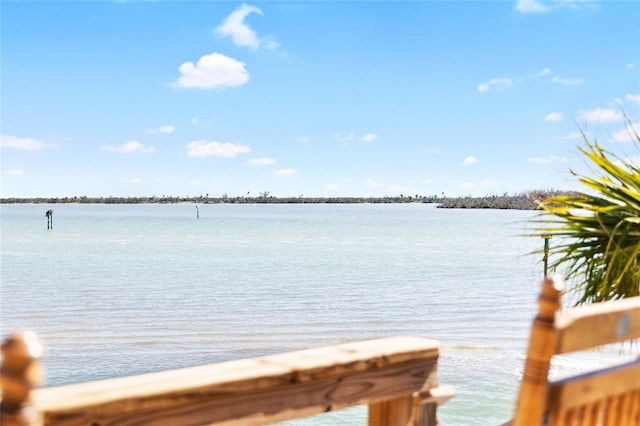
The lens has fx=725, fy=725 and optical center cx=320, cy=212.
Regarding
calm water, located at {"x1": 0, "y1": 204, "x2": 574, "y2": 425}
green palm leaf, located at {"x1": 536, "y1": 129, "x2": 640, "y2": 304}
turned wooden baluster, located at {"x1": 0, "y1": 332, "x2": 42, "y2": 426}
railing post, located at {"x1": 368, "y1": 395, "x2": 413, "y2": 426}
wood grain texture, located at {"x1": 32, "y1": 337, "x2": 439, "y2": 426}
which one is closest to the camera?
turned wooden baluster, located at {"x1": 0, "y1": 332, "x2": 42, "y2": 426}

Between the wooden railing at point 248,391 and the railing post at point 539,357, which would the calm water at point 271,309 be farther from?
the railing post at point 539,357

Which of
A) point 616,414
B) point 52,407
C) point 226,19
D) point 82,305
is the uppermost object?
point 226,19

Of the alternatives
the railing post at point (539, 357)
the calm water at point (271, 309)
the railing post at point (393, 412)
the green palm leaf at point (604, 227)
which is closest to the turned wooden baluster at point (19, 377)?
the railing post at point (539, 357)

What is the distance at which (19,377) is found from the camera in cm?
96

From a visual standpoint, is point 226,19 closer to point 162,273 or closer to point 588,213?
point 162,273

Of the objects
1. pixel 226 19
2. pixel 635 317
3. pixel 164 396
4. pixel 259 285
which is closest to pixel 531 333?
pixel 635 317

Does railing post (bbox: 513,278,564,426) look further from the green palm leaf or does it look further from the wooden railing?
the green palm leaf

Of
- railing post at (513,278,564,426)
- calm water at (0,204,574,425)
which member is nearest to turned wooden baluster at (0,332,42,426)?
railing post at (513,278,564,426)

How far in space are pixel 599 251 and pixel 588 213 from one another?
0.25 metres

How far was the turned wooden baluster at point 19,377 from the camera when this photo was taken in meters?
0.94

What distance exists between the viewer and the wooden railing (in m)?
1.00

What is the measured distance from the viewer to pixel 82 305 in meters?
18.4

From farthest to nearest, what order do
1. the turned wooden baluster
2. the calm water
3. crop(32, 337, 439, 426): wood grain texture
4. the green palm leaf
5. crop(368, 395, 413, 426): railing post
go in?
the calm water
the green palm leaf
crop(368, 395, 413, 426): railing post
crop(32, 337, 439, 426): wood grain texture
the turned wooden baluster

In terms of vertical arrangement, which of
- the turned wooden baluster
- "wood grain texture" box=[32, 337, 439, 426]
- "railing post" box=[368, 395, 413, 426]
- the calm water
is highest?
the turned wooden baluster
